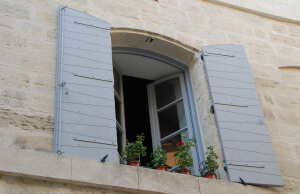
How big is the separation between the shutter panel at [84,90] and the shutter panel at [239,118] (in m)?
1.08

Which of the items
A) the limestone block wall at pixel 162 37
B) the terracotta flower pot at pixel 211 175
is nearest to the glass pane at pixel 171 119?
the limestone block wall at pixel 162 37

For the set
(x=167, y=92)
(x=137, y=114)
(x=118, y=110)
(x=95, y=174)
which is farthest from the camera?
(x=137, y=114)

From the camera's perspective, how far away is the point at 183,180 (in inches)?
165

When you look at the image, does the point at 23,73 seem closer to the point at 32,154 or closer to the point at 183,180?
the point at 32,154

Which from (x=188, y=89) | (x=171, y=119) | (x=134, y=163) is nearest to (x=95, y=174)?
(x=134, y=163)

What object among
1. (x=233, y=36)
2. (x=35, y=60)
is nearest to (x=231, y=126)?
(x=233, y=36)

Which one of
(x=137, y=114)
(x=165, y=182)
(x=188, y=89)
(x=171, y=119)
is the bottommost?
(x=165, y=182)

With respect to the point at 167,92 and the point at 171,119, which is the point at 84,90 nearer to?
the point at 171,119

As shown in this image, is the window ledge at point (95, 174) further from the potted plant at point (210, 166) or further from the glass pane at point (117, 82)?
the glass pane at point (117, 82)

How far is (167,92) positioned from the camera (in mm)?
5746

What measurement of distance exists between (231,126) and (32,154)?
1958 millimetres

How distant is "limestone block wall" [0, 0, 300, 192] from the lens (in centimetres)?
416

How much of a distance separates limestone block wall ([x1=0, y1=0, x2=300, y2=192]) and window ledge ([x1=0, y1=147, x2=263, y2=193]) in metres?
0.22

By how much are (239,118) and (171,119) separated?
2.73 feet
